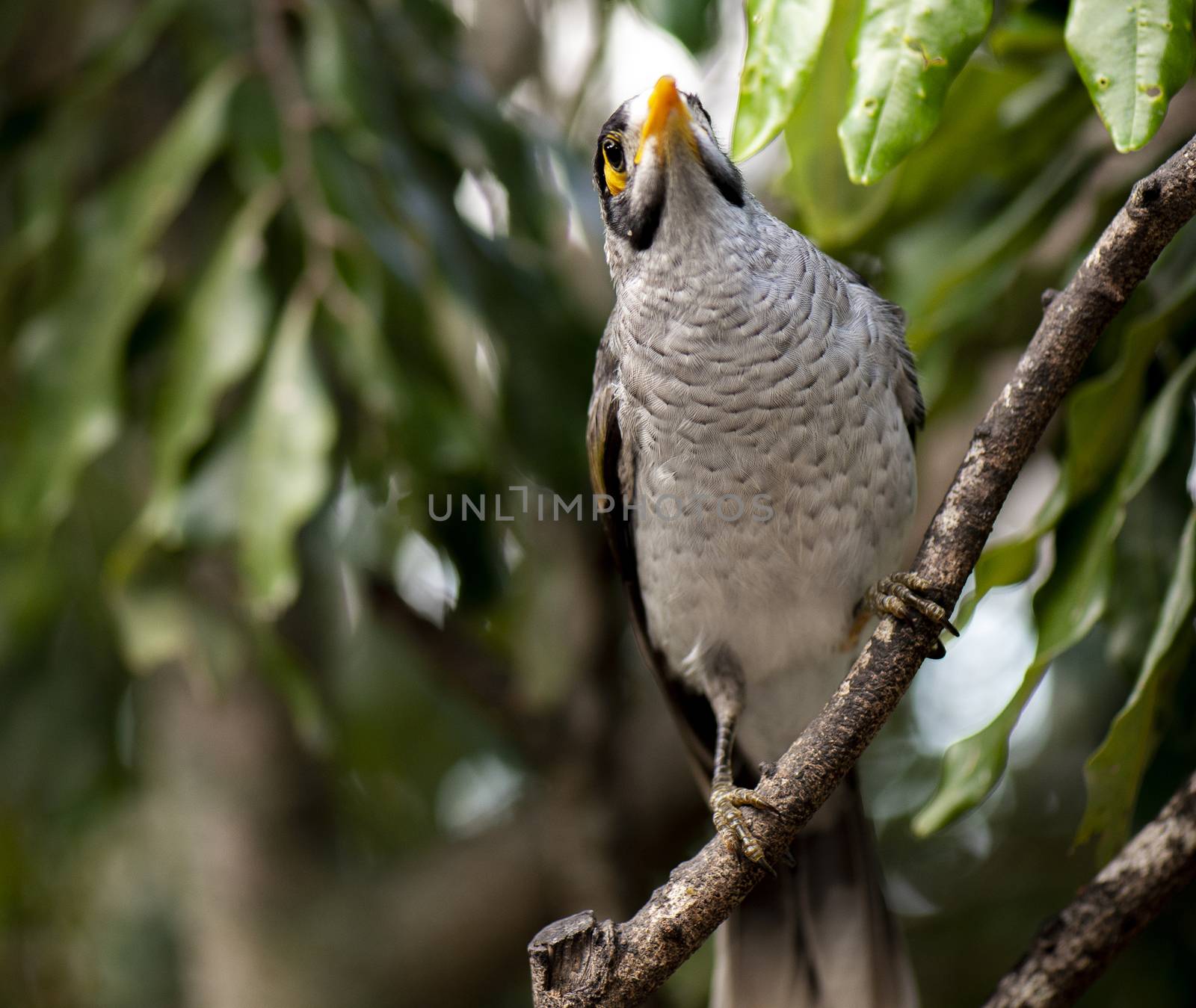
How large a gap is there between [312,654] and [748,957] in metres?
1.83

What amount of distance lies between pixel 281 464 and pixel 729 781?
3.89 feet

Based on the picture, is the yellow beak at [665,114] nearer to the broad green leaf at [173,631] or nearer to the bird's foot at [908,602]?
the bird's foot at [908,602]

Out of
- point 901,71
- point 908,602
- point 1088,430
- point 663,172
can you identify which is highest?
point 663,172

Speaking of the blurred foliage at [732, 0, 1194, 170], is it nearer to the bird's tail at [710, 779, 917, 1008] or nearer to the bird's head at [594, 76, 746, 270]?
the bird's head at [594, 76, 746, 270]

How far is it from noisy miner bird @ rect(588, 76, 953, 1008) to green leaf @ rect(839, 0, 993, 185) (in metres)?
0.72

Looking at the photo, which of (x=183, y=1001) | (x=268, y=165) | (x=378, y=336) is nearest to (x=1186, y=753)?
(x=378, y=336)

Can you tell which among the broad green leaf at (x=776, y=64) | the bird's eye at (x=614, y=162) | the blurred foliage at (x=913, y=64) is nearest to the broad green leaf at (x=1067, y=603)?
the blurred foliage at (x=913, y=64)

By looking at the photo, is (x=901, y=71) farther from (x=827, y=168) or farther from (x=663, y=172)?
(x=827, y=168)

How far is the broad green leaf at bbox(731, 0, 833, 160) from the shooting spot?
1723 mm

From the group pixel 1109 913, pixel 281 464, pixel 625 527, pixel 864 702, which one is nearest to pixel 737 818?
pixel 864 702

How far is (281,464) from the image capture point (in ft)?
8.71

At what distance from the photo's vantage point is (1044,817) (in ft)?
14.0

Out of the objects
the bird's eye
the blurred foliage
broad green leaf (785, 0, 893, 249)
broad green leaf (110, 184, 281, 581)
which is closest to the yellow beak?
the bird's eye

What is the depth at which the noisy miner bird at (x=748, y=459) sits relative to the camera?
2.43 m
